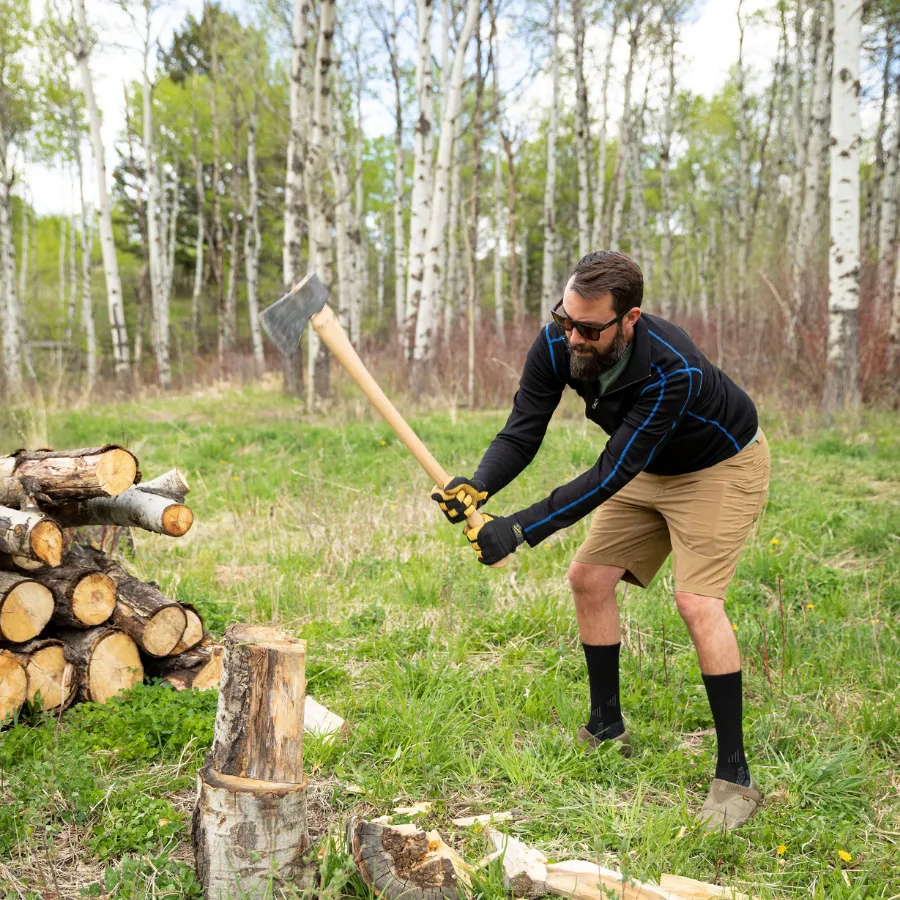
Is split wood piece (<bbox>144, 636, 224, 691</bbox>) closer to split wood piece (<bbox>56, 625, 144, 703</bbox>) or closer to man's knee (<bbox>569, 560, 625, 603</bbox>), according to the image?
split wood piece (<bbox>56, 625, 144, 703</bbox>)

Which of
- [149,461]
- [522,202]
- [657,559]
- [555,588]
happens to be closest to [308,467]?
[149,461]

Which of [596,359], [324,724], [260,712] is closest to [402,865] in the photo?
[260,712]

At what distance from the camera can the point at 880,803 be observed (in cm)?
282

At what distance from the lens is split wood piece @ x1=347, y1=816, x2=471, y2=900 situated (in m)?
2.25

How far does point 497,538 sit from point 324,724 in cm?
113

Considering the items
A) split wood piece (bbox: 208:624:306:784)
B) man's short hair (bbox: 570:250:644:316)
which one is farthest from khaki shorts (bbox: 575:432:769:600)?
split wood piece (bbox: 208:624:306:784)

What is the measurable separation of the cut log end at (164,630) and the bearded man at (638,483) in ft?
4.79

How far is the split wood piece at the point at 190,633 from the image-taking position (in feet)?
11.8

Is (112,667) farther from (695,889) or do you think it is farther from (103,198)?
(103,198)

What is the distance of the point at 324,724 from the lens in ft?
10.5

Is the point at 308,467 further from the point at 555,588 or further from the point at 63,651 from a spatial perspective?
the point at 63,651

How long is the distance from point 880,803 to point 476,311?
13231 millimetres

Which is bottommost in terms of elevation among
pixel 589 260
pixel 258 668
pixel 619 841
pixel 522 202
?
pixel 619 841

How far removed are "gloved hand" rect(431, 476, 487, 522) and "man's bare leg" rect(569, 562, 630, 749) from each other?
0.51m
